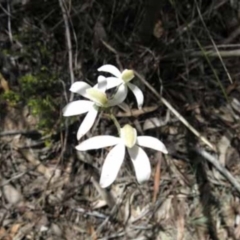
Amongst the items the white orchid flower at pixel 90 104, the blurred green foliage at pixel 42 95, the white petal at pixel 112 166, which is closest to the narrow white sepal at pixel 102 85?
the white orchid flower at pixel 90 104

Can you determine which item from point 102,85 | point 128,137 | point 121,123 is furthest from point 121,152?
point 121,123

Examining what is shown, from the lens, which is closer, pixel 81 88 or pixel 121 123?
pixel 81 88

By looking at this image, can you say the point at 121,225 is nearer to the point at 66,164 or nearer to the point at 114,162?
the point at 66,164

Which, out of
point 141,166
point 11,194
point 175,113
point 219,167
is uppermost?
point 141,166

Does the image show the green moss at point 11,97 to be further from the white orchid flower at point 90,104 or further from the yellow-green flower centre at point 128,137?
the yellow-green flower centre at point 128,137

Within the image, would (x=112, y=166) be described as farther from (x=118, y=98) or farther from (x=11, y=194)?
(x=11, y=194)

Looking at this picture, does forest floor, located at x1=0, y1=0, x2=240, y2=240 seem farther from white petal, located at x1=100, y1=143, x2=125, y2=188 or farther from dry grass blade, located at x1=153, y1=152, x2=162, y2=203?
white petal, located at x1=100, y1=143, x2=125, y2=188

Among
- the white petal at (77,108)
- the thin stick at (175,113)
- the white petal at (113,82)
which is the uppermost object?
the white petal at (113,82)
